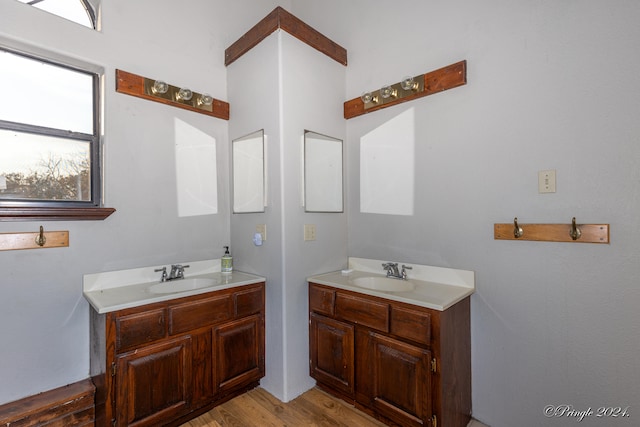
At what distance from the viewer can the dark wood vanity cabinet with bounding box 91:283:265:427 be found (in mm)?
1534

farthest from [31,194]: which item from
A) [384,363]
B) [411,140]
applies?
[411,140]

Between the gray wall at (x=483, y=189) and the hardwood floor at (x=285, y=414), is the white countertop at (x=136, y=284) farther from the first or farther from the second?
the hardwood floor at (x=285, y=414)

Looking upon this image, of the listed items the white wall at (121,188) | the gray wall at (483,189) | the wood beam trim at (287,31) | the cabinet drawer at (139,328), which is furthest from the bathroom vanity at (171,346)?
the wood beam trim at (287,31)

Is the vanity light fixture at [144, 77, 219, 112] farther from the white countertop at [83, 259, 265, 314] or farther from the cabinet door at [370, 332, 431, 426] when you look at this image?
the cabinet door at [370, 332, 431, 426]

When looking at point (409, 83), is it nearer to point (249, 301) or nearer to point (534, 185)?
point (534, 185)

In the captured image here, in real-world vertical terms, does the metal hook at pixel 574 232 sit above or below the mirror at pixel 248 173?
below

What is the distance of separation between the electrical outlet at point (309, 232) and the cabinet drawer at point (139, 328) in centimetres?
104

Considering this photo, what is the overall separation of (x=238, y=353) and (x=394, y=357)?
1.06m

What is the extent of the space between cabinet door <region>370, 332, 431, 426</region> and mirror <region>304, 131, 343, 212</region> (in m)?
1.06

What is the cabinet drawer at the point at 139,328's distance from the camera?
1.54 metres

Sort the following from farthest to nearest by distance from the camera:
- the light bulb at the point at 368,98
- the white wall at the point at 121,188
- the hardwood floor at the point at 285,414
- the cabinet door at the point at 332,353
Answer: the light bulb at the point at 368,98 → the cabinet door at the point at 332,353 → the hardwood floor at the point at 285,414 → the white wall at the point at 121,188

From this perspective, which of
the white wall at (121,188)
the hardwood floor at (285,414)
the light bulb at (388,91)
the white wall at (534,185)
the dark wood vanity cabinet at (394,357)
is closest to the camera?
the white wall at (534,185)

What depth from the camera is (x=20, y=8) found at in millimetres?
1665

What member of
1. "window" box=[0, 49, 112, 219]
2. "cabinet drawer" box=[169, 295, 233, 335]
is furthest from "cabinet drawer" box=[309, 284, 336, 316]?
"window" box=[0, 49, 112, 219]
